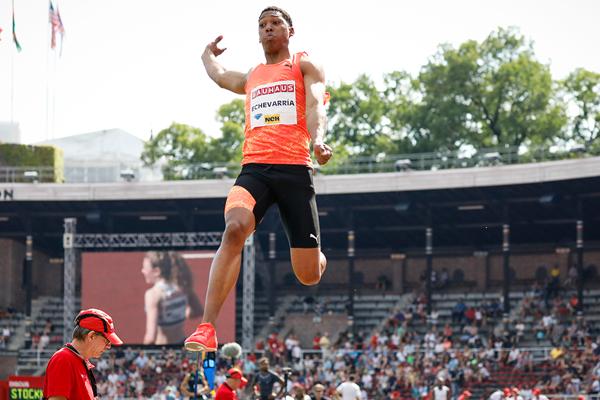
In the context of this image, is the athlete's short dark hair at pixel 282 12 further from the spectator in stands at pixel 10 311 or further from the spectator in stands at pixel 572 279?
the spectator in stands at pixel 10 311

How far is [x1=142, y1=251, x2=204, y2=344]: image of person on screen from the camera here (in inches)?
1096

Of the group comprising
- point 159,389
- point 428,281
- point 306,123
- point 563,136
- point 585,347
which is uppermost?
point 563,136

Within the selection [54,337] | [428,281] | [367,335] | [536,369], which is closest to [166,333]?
[54,337]

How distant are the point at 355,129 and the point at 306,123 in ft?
146

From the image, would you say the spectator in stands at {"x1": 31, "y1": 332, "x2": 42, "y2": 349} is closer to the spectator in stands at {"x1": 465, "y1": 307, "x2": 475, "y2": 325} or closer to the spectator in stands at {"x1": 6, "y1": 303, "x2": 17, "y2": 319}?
the spectator in stands at {"x1": 6, "y1": 303, "x2": 17, "y2": 319}

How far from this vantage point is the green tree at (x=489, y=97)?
Result: 1725 inches

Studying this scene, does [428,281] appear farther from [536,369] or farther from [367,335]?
[536,369]

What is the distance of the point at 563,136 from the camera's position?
44344mm

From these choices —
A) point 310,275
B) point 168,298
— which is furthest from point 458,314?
point 310,275

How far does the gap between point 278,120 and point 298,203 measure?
2.00ft

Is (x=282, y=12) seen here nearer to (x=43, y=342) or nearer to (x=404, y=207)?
(x=404, y=207)

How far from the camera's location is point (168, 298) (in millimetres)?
28141

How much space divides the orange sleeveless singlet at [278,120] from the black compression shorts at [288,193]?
76 mm

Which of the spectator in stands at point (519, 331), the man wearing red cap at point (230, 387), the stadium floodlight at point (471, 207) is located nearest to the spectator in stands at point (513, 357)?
the spectator in stands at point (519, 331)
